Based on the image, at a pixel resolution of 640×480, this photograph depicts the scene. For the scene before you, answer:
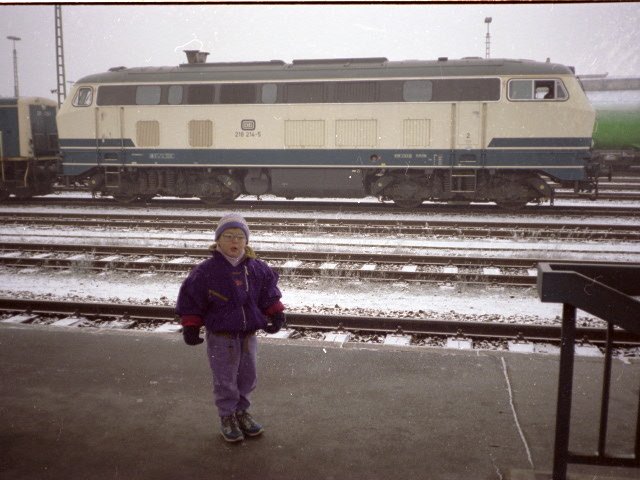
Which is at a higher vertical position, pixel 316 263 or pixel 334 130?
pixel 334 130

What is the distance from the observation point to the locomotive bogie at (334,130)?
14.6 metres

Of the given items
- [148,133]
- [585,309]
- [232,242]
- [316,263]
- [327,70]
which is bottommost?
[316,263]

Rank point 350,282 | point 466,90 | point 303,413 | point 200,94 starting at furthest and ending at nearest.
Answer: point 200,94
point 466,90
point 350,282
point 303,413

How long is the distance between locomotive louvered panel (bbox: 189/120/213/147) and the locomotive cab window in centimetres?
769

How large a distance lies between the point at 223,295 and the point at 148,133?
1396 centimetres

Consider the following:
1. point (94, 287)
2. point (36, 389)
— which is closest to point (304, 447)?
point (36, 389)

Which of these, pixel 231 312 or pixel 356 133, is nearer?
pixel 231 312

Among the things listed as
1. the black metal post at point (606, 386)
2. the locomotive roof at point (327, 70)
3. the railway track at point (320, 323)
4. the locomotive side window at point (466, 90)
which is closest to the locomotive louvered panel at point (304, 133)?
the locomotive roof at point (327, 70)

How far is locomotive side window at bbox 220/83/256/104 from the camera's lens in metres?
15.8

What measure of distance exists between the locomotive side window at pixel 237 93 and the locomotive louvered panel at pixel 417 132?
403cm

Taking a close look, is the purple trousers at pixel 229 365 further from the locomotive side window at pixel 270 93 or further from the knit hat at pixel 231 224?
the locomotive side window at pixel 270 93

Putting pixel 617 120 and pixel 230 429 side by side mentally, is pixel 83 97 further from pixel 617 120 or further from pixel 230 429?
pixel 617 120

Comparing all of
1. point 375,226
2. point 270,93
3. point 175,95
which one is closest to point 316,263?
point 375,226

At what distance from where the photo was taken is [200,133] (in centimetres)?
1634
